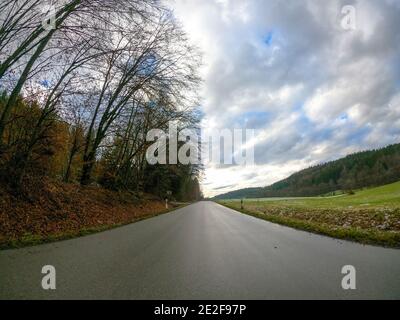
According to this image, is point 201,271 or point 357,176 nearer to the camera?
point 201,271

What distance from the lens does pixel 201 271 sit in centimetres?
484

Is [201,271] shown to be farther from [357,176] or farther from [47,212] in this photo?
[357,176]

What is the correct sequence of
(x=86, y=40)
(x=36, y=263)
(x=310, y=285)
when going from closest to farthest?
(x=310, y=285) < (x=36, y=263) < (x=86, y=40)

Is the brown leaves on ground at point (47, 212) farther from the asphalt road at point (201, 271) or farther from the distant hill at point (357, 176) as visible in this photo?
the distant hill at point (357, 176)

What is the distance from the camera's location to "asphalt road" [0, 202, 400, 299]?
3697mm

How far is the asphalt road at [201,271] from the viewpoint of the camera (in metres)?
3.70

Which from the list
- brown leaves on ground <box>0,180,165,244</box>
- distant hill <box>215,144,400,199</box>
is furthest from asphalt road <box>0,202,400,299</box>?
distant hill <box>215,144,400,199</box>

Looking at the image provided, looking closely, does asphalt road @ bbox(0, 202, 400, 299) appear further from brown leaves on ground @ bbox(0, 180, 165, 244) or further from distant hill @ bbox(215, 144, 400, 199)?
distant hill @ bbox(215, 144, 400, 199)

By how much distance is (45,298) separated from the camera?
11.4 ft

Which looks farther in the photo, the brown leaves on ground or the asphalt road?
the brown leaves on ground

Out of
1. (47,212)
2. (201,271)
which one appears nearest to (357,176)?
(47,212)

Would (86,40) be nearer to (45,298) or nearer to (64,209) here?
(64,209)
